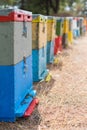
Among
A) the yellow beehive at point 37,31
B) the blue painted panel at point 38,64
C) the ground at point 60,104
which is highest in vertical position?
the yellow beehive at point 37,31

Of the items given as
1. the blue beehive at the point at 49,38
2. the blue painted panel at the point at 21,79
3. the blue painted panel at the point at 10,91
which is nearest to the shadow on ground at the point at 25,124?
the blue painted panel at the point at 10,91

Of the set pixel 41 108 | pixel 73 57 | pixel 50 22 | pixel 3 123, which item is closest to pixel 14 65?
pixel 3 123

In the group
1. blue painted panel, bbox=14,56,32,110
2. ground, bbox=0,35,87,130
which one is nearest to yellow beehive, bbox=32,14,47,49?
ground, bbox=0,35,87,130

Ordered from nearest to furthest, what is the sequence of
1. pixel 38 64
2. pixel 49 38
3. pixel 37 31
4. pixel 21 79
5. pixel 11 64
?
pixel 11 64
pixel 21 79
pixel 37 31
pixel 38 64
pixel 49 38

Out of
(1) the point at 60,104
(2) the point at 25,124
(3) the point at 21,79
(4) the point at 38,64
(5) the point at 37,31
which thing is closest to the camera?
(2) the point at 25,124

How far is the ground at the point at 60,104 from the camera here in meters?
5.44

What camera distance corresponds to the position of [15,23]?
5.14 m

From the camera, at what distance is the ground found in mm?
5441

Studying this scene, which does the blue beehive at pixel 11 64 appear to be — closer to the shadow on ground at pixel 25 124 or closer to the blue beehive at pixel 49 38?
the shadow on ground at pixel 25 124

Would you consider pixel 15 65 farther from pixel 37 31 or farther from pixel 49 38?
pixel 49 38

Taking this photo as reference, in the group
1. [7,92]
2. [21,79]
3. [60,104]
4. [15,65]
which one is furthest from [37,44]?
[7,92]

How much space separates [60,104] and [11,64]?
171 centimetres

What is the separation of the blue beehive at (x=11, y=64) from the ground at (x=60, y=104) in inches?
8.6

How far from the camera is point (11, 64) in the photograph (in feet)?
16.8
